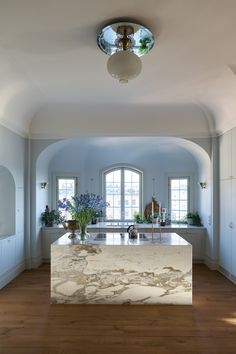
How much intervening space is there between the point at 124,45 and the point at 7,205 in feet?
12.1

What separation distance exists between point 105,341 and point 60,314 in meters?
0.91

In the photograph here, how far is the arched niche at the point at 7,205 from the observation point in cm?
560

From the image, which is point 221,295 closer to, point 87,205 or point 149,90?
point 87,205

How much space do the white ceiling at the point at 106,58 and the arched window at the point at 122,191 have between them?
217 cm

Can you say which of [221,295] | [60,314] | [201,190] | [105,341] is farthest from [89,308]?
[201,190]

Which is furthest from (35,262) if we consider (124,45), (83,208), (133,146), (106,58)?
(124,45)

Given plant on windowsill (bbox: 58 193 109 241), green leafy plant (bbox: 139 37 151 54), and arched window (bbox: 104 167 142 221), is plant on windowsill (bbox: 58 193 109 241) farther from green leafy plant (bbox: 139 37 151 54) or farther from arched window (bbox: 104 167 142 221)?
arched window (bbox: 104 167 142 221)

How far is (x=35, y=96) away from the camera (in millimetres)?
5316

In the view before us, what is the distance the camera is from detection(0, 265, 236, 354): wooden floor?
3.08 metres

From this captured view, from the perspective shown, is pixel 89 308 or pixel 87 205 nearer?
pixel 89 308

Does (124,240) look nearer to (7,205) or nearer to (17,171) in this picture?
(7,205)

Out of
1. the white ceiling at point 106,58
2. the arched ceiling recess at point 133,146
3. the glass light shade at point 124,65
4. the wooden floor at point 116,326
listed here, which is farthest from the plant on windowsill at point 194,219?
the glass light shade at point 124,65

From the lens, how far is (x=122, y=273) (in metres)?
4.20

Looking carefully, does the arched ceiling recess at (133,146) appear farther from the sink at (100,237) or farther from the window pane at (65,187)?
the sink at (100,237)
